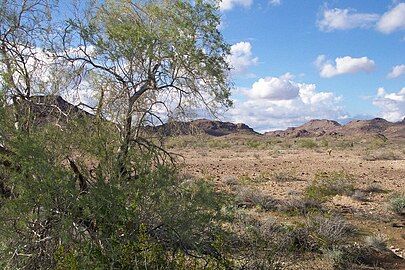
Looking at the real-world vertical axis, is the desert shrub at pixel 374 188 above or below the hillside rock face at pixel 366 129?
below

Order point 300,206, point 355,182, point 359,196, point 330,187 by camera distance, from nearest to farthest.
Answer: point 300,206, point 359,196, point 330,187, point 355,182

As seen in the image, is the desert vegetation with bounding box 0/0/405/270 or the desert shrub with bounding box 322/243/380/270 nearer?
the desert vegetation with bounding box 0/0/405/270

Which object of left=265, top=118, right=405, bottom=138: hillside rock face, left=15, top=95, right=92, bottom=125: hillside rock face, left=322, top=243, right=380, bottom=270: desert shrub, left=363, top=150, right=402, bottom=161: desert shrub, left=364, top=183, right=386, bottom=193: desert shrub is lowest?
left=322, top=243, right=380, bottom=270: desert shrub

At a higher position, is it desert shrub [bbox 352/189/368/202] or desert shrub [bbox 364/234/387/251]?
desert shrub [bbox 352/189/368/202]

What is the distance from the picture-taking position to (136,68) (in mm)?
8094

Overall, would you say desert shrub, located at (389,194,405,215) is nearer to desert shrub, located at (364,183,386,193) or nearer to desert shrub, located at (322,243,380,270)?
desert shrub, located at (364,183,386,193)

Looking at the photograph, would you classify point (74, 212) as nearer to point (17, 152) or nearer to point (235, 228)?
point (17, 152)

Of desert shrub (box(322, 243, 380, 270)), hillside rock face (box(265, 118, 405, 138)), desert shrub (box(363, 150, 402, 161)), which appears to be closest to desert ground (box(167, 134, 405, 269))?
desert shrub (box(322, 243, 380, 270))

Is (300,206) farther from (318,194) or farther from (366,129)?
(366,129)

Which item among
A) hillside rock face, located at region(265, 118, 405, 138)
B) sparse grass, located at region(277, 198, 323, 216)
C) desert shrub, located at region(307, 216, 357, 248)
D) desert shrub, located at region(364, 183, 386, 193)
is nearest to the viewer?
desert shrub, located at region(307, 216, 357, 248)

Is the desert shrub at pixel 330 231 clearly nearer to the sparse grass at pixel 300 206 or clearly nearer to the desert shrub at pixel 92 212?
the sparse grass at pixel 300 206

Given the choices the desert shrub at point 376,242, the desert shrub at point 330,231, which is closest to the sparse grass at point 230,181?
the desert shrub at point 330,231

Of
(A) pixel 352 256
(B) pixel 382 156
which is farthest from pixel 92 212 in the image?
(B) pixel 382 156

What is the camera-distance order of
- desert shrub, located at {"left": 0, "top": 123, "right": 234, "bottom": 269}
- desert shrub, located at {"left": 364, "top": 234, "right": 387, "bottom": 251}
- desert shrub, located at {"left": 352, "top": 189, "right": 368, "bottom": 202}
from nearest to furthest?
desert shrub, located at {"left": 0, "top": 123, "right": 234, "bottom": 269}, desert shrub, located at {"left": 364, "top": 234, "right": 387, "bottom": 251}, desert shrub, located at {"left": 352, "top": 189, "right": 368, "bottom": 202}
